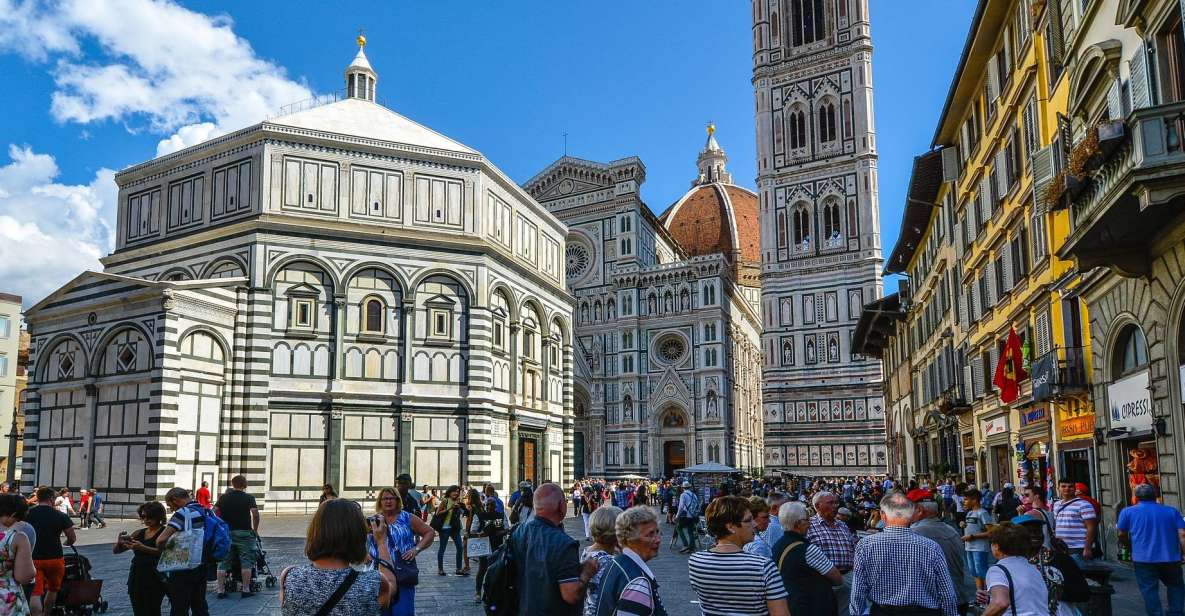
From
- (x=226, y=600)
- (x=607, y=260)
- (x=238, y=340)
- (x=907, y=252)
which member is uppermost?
(x=607, y=260)

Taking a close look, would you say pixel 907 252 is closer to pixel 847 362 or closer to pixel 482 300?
pixel 482 300

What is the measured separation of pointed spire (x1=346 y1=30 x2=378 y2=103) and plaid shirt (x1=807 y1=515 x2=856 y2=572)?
34806 mm

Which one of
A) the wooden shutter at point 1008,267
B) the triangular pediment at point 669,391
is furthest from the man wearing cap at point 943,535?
the triangular pediment at point 669,391

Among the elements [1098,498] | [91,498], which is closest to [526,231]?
[91,498]

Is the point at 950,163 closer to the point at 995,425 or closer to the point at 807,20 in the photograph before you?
the point at 995,425

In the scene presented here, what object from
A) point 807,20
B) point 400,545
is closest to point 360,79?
point 400,545

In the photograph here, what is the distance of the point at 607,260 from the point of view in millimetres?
68312

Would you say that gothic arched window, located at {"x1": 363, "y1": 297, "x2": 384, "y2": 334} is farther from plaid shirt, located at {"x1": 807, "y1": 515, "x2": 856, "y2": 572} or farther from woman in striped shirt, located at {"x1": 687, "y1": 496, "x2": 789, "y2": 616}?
woman in striped shirt, located at {"x1": 687, "y1": 496, "x2": 789, "y2": 616}

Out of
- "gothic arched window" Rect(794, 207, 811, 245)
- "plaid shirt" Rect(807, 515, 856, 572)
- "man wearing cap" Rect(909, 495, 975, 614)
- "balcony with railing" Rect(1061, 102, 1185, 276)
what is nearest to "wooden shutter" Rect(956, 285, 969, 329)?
"balcony with railing" Rect(1061, 102, 1185, 276)

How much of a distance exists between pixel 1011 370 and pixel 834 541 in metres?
15.1

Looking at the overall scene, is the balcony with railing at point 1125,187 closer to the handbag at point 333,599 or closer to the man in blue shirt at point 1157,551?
the man in blue shirt at point 1157,551

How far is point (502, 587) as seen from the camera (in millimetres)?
5426

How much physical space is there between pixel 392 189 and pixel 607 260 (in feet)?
117

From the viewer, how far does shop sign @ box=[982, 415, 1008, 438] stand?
73.7 ft
